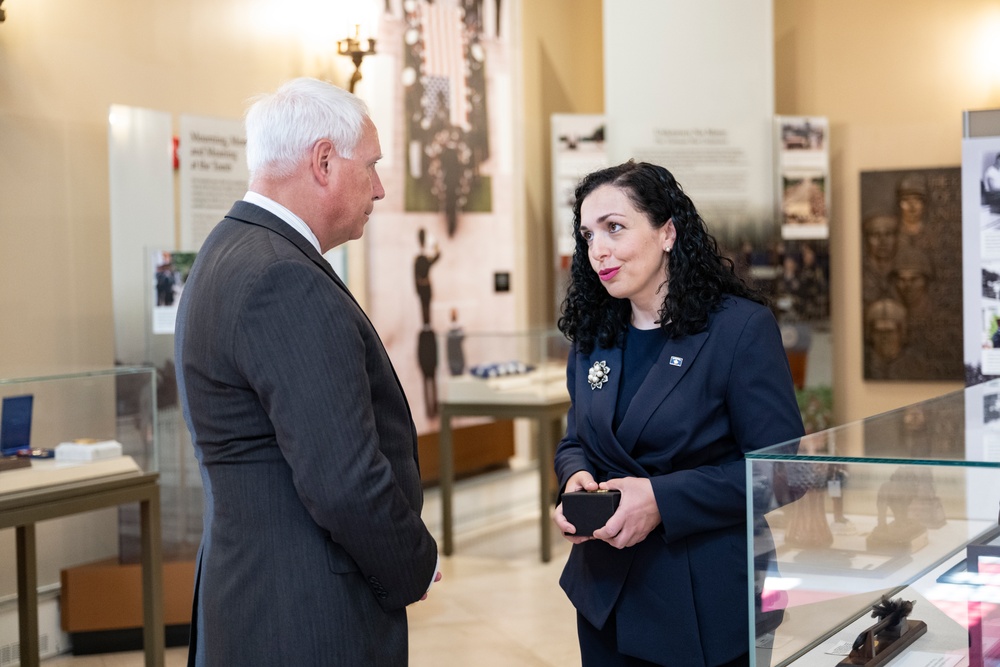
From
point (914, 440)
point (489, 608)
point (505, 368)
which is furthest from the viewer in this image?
point (505, 368)

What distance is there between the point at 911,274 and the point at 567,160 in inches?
122

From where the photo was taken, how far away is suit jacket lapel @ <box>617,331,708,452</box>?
7.09 ft

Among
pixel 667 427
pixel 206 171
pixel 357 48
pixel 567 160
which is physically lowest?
pixel 667 427

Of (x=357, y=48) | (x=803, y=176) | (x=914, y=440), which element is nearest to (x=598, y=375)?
(x=914, y=440)

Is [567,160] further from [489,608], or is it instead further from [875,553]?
[875,553]

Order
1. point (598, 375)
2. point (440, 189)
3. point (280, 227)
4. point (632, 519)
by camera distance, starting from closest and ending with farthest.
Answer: point (280, 227)
point (632, 519)
point (598, 375)
point (440, 189)

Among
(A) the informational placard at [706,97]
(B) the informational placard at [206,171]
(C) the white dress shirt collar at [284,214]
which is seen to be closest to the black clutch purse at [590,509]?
(C) the white dress shirt collar at [284,214]

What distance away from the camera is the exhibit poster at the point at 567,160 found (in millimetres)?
8336

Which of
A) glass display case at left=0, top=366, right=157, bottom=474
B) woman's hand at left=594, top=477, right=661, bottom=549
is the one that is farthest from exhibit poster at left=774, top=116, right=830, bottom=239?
woman's hand at left=594, top=477, right=661, bottom=549

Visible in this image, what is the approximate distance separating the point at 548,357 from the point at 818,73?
4.34 meters

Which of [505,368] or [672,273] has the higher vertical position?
[672,273]

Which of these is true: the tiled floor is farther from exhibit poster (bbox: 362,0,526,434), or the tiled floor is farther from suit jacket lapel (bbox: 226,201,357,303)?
suit jacket lapel (bbox: 226,201,357,303)

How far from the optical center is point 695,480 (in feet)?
6.91

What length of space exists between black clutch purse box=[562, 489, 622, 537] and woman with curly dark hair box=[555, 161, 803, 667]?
0.01 m
